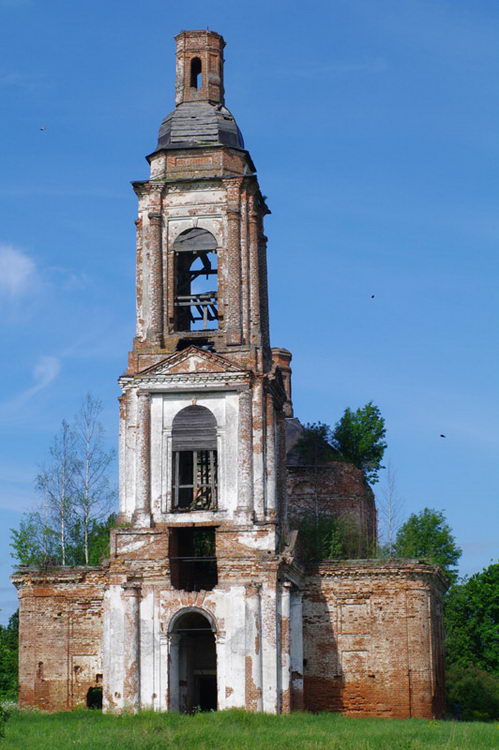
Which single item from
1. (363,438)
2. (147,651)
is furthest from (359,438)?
(147,651)

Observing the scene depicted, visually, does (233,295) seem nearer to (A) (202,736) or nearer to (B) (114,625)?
(B) (114,625)

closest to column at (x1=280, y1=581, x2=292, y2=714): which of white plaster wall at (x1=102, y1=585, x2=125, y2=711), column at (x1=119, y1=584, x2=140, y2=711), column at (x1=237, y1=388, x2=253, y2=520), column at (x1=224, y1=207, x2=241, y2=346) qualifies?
column at (x1=237, y1=388, x2=253, y2=520)

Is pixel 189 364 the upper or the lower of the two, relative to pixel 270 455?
upper

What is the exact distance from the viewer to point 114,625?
2577 centimetres

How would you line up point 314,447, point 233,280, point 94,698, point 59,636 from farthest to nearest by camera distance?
point 314,447 → point 59,636 → point 94,698 → point 233,280

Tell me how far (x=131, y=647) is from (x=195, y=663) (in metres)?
3.22

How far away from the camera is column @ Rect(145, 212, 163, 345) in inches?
1102

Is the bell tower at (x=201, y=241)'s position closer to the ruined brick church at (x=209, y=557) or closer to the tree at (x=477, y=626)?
the ruined brick church at (x=209, y=557)

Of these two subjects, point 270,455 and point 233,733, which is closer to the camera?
point 233,733

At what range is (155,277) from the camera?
2822 cm

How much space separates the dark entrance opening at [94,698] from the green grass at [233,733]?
2.11m

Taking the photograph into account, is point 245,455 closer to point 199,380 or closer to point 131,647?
point 199,380

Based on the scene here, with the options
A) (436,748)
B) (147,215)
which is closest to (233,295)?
(147,215)

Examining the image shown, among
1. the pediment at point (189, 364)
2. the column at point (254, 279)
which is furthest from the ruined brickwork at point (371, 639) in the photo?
the column at point (254, 279)
